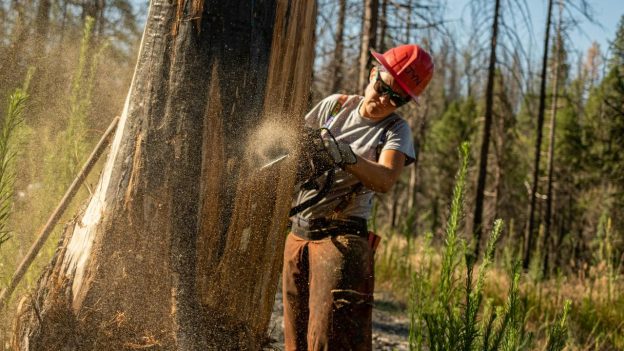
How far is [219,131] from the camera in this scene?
1875mm

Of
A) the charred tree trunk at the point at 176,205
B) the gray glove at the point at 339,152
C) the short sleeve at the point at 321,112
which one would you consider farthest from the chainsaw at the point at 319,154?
the short sleeve at the point at 321,112

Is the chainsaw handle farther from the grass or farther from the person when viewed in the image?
the grass

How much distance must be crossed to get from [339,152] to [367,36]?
230 inches

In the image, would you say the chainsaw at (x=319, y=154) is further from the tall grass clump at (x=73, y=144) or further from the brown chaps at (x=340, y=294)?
the tall grass clump at (x=73, y=144)

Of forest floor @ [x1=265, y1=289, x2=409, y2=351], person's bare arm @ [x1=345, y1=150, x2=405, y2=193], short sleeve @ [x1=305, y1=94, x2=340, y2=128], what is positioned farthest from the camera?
forest floor @ [x1=265, y1=289, x2=409, y2=351]

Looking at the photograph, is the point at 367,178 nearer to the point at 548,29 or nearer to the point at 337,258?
the point at 337,258

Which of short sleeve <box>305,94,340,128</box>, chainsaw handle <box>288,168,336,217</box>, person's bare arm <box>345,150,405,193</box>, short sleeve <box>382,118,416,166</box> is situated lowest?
chainsaw handle <box>288,168,336,217</box>

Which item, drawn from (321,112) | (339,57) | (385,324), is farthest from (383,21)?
(321,112)

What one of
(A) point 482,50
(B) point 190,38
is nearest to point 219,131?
(B) point 190,38

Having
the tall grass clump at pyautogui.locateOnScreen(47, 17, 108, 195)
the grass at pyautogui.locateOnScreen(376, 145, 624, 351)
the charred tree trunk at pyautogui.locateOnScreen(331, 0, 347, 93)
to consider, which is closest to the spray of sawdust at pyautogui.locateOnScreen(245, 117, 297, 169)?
the grass at pyautogui.locateOnScreen(376, 145, 624, 351)

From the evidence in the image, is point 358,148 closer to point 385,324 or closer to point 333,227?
point 333,227

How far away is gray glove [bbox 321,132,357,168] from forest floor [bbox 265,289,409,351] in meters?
2.13

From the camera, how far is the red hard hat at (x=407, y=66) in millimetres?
2740

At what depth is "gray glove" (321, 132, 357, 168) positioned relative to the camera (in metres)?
2.41
